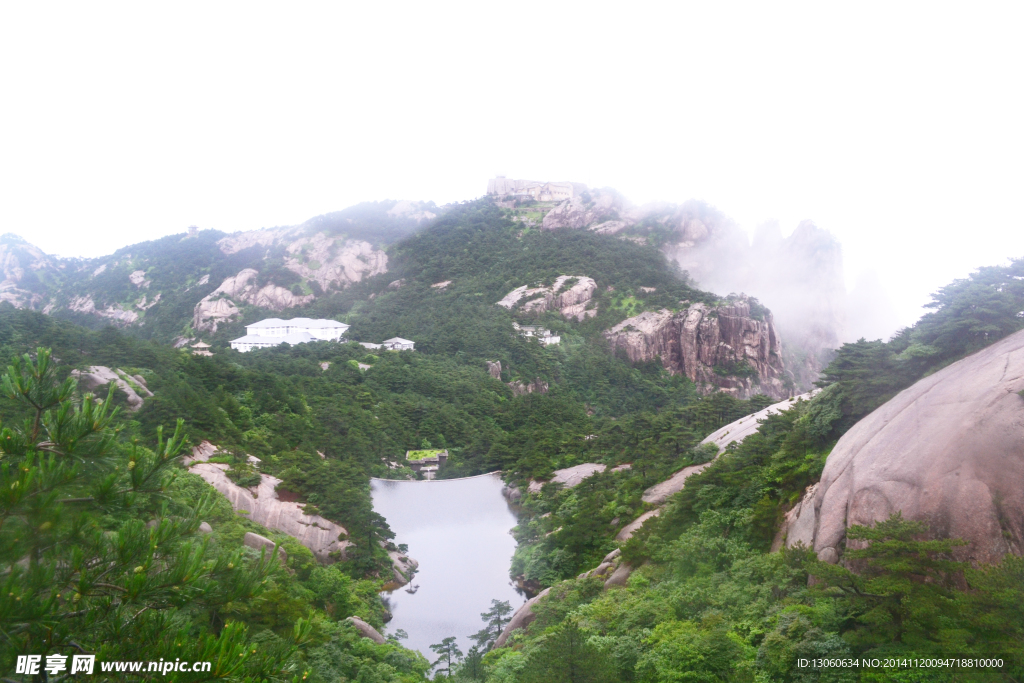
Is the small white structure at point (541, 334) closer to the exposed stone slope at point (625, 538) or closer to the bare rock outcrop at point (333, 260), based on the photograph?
the bare rock outcrop at point (333, 260)

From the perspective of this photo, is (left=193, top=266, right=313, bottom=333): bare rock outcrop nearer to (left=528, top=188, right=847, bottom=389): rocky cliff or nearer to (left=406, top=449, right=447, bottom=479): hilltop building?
(left=528, top=188, right=847, bottom=389): rocky cliff

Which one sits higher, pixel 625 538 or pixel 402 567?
pixel 625 538

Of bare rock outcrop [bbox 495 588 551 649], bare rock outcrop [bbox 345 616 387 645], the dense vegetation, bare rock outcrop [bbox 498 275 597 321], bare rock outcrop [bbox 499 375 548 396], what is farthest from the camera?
bare rock outcrop [bbox 498 275 597 321]

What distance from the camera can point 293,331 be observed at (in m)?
59.5

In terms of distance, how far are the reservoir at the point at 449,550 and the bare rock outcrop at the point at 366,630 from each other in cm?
172

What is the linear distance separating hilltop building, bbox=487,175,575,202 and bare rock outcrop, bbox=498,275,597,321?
1574 inches

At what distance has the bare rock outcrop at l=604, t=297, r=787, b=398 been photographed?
198 feet

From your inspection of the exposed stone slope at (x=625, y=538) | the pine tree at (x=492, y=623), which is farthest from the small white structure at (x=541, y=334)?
the pine tree at (x=492, y=623)

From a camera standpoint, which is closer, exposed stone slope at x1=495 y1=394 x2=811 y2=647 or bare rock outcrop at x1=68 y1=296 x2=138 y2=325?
exposed stone slope at x1=495 y1=394 x2=811 y2=647

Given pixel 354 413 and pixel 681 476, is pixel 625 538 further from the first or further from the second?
pixel 354 413

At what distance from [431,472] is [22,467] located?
27168 millimetres

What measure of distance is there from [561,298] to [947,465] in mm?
58858

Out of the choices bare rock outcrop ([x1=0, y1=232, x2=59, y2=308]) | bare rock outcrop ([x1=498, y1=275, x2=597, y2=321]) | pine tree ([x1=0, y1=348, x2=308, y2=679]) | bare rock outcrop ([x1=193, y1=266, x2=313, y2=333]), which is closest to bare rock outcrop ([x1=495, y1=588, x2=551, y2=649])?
pine tree ([x1=0, y1=348, x2=308, y2=679])

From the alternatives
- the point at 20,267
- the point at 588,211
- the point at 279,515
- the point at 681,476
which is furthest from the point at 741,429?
the point at 20,267
